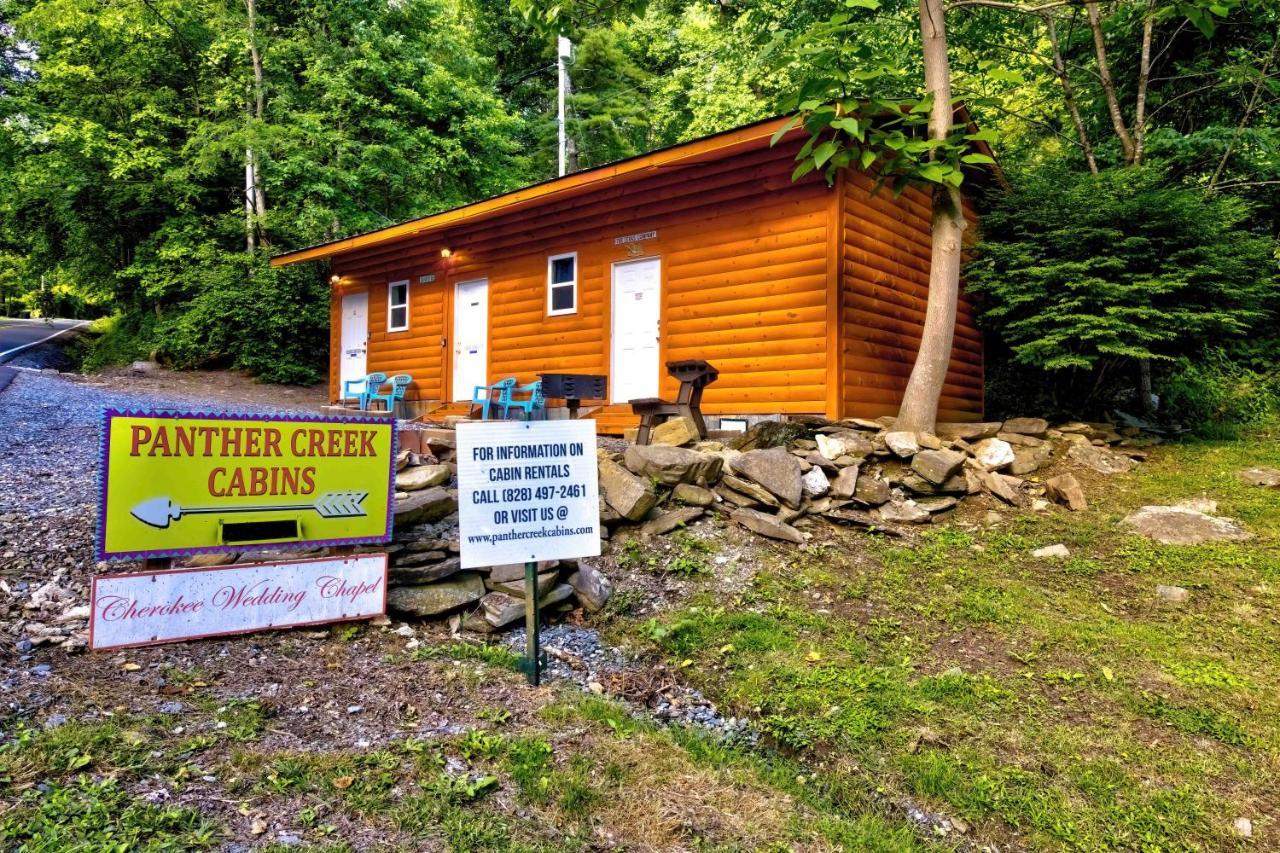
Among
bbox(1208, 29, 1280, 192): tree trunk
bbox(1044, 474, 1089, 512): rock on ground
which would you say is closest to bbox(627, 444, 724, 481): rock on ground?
bbox(1044, 474, 1089, 512): rock on ground

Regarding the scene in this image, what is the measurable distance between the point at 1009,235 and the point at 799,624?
8.48 meters

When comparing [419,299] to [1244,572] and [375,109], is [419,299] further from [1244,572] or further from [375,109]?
[1244,572]

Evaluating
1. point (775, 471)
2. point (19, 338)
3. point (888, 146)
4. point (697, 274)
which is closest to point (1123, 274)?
point (888, 146)

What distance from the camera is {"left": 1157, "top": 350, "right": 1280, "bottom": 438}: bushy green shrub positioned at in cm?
Answer: 953

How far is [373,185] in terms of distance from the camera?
66.6 ft

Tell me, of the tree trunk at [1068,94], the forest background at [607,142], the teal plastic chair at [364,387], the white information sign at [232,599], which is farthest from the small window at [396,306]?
the tree trunk at [1068,94]

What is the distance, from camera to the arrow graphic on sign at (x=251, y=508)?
356 cm

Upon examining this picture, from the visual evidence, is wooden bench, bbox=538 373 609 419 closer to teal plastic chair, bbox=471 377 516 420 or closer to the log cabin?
the log cabin

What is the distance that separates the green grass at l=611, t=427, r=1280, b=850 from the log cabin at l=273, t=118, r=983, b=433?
Result: 361cm

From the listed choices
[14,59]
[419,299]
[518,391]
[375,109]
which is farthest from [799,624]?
[14,59]

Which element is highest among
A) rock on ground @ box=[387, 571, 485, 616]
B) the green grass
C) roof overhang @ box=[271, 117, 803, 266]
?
roof overhang @ box=[271, 117, 803, 266]

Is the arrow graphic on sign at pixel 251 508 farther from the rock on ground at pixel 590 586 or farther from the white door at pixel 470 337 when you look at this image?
the white door at pixel 470 337

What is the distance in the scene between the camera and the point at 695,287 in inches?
386

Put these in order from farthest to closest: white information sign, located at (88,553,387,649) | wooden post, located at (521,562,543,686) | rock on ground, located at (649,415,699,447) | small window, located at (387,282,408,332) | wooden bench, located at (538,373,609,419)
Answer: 1. small window, located at (387,282,408,332)
2. rock on ground, located at (649,415,699,447)
3. wooden bench, located at (538,373,609,419)
4. wooden post, located at (521,562,543,686)
5. white information sign, located at (88,553,387,649)
